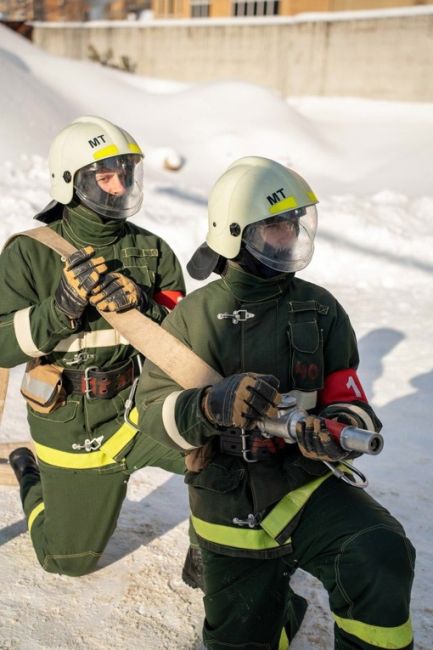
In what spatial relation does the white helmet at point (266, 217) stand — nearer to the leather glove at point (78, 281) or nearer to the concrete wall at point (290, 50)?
the leather glove at point (78, 281)

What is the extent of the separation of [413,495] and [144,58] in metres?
18.8

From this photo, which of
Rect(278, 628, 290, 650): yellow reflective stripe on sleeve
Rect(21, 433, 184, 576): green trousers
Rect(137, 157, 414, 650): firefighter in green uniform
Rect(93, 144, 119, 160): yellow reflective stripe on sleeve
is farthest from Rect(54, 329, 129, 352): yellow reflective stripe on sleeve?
Rect(278, 628, 290, 650): yellow reflective stripe on sleeve

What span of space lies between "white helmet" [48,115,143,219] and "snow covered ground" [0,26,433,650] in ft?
6.16

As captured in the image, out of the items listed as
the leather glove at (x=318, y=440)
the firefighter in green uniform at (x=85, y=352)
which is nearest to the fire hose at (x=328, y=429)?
the leather glove at (x=318, y=440)

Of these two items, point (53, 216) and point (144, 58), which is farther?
point (144, 58)

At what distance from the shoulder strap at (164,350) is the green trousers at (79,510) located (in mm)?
737

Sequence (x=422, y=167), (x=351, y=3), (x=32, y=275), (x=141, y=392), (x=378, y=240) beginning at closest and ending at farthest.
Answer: (x=141, y=392) < (x=32, y=275) < (x=378, y=240) < (x=422, y=167) < (x=351, y=3)

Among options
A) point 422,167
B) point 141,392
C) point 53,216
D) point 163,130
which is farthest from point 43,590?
point 163,130

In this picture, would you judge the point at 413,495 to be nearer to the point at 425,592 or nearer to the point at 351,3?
the point at 425,592

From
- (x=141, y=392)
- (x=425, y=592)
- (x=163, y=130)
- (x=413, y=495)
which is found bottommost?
(x=163, y=130)

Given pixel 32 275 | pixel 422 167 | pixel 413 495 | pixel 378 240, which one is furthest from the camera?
pixel 422 167

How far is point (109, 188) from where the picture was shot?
366 centimetres

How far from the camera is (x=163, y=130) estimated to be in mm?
15766

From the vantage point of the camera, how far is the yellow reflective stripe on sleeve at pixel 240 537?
9.14 feet
